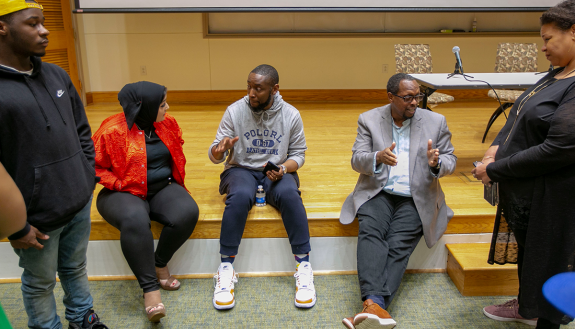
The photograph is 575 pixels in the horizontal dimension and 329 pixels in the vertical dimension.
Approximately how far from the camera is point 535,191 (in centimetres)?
164

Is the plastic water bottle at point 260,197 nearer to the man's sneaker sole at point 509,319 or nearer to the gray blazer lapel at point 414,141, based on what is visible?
the gray blazer lapel at point 414,141

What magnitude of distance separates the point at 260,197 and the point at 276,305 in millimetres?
579

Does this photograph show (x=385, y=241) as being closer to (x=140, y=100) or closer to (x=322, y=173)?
(x=322, y=173)

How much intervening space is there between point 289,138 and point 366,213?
590 mm

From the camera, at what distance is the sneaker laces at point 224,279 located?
219cm

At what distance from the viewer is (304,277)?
223 centimetres

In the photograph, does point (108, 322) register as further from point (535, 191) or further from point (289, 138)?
point (535, 191)

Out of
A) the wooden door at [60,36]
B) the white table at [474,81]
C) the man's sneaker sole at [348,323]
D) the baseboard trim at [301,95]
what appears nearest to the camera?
the man's sneaker sole at [348,323]

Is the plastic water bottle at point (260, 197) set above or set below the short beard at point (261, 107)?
below

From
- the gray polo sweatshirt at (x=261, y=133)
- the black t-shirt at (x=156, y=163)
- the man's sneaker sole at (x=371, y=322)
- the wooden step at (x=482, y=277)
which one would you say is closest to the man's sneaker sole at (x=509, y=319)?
the wooden step at (x=482, y=277)

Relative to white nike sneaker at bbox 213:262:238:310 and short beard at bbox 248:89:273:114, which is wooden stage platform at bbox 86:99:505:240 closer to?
white nike sneaker at bbox 213:262:238:310

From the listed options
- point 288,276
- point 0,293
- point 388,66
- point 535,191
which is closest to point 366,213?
point 288,276

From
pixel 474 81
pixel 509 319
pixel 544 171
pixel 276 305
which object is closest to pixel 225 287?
pixel 276 305

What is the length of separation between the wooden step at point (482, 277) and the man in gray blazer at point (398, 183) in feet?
0.64
